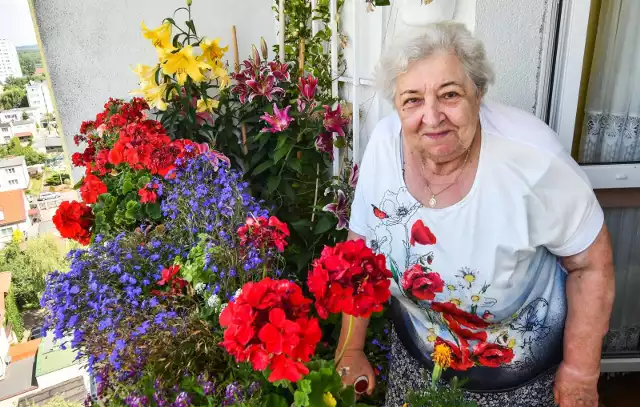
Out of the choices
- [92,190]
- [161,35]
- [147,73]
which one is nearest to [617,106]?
[161,35]

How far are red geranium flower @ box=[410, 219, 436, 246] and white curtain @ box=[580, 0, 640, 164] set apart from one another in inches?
35.7

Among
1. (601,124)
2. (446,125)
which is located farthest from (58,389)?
(601,124)

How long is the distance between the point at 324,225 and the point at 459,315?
753mm

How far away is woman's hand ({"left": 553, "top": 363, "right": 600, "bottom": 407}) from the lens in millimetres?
1195

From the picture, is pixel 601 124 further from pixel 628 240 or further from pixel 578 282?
pixel 578 282

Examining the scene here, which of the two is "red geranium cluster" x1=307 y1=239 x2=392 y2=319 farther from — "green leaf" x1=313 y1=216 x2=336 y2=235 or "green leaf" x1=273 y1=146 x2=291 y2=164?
"green leaf" x1=273 y1=146 x2=291 y2=164

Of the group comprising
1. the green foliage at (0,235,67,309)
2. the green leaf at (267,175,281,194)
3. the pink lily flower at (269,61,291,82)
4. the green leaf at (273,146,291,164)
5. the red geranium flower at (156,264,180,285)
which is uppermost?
the pink lily flower at (269,61,291,82)

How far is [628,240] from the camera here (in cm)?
192

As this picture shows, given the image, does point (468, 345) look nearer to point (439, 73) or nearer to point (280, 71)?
point (439, 73)

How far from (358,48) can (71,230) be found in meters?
1.43

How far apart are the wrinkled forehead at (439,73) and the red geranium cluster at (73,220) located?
1.44 metres

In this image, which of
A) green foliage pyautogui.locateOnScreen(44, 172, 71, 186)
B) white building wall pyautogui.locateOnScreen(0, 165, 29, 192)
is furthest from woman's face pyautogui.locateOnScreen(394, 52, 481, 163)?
A: white building wall pyautogui.locateOnScreen(0, 165, 29, 192)

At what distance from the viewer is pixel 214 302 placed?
1175mm

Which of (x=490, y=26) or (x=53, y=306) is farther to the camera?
(x=490, y=26)
